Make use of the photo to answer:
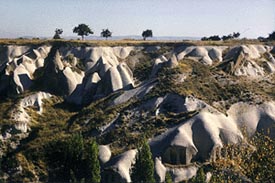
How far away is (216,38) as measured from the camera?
6427 inches

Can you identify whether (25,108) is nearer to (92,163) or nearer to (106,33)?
(92,163)

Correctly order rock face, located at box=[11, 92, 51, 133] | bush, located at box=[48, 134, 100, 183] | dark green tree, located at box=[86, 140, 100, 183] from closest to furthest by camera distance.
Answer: dark green tree, located at box=[86, 140, 100, 183], bush, located at box=[48, 134, 100, 183], rock face, located at box=[11, 92, 51, 133]

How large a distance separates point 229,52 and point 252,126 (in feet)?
136

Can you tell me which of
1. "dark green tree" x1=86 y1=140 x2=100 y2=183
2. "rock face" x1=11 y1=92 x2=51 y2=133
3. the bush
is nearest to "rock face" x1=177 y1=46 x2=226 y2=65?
"rock face" x1=11 y1=92 x2=51 y2=133

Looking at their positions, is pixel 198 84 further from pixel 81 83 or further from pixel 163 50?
pixel 163 50

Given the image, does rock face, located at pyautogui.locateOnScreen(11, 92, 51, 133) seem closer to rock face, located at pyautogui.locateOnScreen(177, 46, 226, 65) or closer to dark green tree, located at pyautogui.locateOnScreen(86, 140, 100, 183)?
dark green tree, located at pyautogui.locateOnScreen(86, 140, 100, 183)

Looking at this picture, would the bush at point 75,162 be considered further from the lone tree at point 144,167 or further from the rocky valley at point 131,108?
the lone tree at point 144,167

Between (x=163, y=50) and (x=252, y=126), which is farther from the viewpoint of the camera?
(x=163, y=50)

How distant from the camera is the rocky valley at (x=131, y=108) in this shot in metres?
69.3

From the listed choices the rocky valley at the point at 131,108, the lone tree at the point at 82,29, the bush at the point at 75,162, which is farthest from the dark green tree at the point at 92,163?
the lone tree at the point at 82,29

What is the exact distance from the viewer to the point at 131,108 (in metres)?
82.3

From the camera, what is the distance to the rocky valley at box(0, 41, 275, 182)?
69312mm

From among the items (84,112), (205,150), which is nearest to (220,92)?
(205,150)

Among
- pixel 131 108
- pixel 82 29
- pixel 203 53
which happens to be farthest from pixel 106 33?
pixel 131 108
